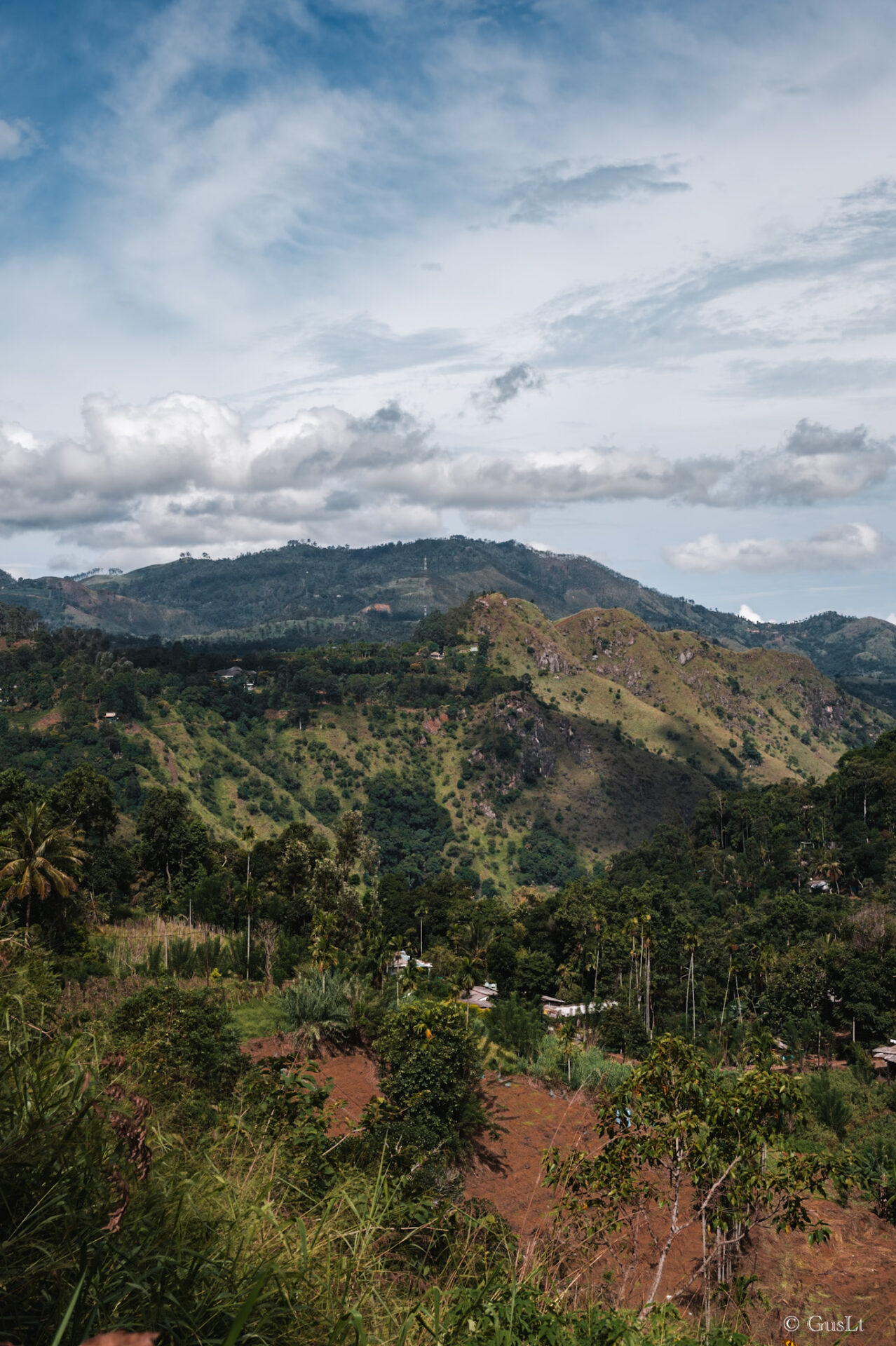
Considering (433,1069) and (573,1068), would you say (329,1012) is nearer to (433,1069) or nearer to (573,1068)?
(433,1069)

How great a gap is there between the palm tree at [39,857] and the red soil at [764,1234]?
1326cm

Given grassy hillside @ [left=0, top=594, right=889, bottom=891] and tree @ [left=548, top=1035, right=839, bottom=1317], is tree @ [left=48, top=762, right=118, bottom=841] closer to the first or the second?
grassy hillside @ [left=0, top=594, right=889, bottom=891]

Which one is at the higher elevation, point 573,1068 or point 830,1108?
point 573,1068

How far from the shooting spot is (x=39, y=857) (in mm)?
30953

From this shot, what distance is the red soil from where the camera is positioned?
1422 cm

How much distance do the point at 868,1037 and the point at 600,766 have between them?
117948 mm

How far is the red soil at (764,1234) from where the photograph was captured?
46.6ft

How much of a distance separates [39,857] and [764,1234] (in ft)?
86.9

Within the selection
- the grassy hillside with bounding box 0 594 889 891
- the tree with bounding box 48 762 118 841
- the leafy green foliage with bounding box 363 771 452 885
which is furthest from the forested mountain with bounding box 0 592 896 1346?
the grassy hillside with bounding box 0 594 889 891

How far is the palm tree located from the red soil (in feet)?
43.5

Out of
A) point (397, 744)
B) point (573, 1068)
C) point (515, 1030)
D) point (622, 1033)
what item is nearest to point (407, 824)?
point (397, 744)

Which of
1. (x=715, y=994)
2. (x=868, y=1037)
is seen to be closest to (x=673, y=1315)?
(x=868, y=1037)

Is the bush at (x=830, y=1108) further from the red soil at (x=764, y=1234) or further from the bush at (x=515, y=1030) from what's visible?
the bush at (x=515, y=1030)

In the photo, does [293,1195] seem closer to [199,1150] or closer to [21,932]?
[199,1150]
